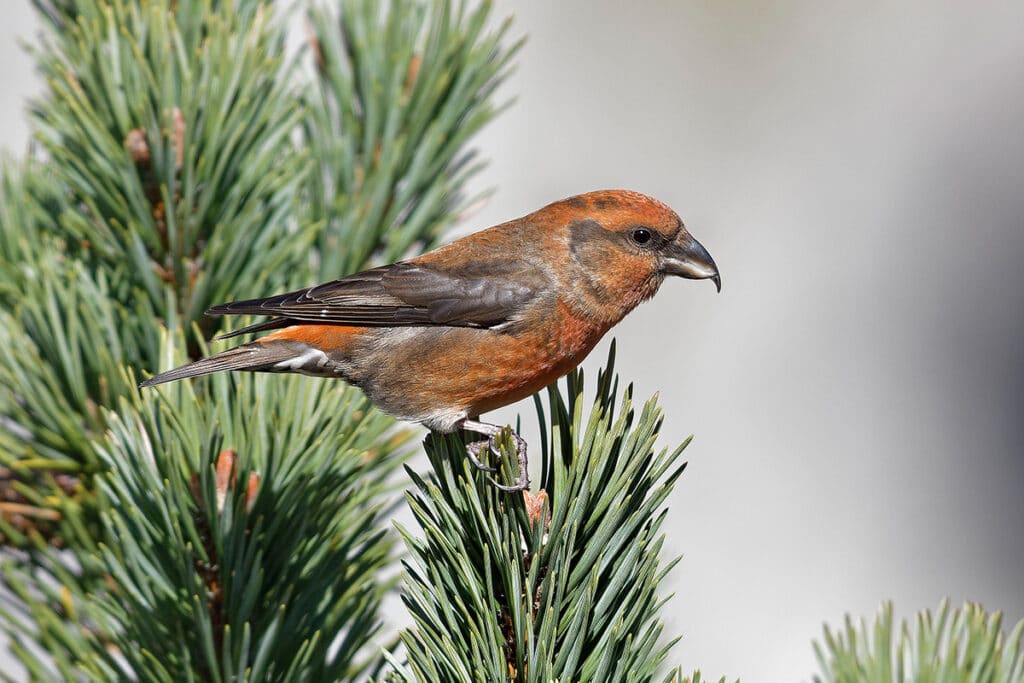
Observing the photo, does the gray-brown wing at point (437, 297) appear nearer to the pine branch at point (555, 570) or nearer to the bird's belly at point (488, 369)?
the bird's belly at point (488, 369)

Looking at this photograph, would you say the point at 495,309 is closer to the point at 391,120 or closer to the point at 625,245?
the point at 625,245

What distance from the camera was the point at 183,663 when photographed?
4.45ft

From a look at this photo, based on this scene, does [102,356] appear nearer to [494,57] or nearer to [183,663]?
[183,663]

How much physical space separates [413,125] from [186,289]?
1.66 feet

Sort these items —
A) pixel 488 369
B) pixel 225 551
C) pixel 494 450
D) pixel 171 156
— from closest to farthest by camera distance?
pixel 225 551 → pixel 494 450 → pixel 171 156 → pixel 488 369

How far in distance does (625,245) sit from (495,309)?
367 mm

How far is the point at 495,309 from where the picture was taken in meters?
2.51

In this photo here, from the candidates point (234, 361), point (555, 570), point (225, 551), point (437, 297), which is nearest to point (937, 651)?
point (555, 570)

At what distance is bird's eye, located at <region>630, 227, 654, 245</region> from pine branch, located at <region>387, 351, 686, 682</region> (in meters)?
1.24

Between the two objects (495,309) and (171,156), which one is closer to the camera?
(171,156)

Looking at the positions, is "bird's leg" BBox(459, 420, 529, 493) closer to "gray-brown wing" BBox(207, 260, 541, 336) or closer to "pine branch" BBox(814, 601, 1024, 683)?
"gray-brown wing" BBox(207, 260, 541, 336)

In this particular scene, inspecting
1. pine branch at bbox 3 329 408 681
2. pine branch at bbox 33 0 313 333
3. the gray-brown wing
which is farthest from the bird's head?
pine branch at bbox 3 329 408 681

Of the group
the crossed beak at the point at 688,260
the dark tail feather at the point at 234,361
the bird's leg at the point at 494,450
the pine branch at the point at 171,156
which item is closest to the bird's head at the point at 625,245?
the crossed beak at the point at 688,260

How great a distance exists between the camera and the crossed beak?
99.4 inches
